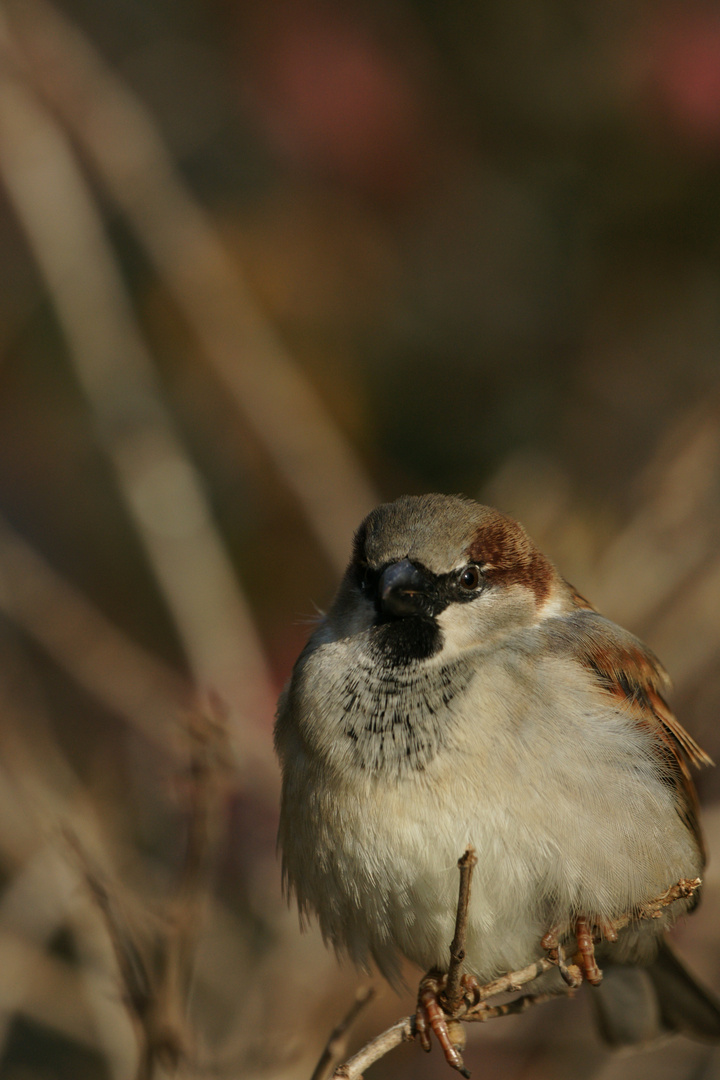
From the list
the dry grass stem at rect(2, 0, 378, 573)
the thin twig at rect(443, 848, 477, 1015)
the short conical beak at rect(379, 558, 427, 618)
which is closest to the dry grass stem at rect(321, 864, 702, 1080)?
the thin twig at rect(443, 848, 477, 1015)

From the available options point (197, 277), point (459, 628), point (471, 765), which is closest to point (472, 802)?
point (471, 765)

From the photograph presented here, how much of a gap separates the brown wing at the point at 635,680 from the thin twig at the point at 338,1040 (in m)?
0.75

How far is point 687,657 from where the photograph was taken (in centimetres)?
333

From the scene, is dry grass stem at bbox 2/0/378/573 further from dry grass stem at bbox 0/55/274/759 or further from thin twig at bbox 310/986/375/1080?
thin twig at bbox 310/986/375/1080

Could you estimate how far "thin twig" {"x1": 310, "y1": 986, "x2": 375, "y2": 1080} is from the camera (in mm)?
1775

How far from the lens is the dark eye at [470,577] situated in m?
2.20

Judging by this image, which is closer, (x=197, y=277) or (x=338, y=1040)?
(x=338, y=1040)

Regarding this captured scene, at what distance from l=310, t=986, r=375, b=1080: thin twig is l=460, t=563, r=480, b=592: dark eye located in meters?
0.77

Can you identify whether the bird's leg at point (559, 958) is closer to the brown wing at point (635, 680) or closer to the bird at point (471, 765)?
the bird at point (471, 765)

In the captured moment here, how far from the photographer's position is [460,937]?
1.69 meters

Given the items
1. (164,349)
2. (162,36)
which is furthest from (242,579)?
(162,36)

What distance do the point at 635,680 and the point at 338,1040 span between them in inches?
36.4

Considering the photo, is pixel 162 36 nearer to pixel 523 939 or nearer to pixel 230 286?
pixel 230 286

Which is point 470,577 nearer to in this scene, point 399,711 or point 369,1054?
point 399,711
